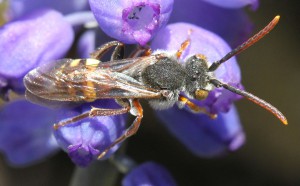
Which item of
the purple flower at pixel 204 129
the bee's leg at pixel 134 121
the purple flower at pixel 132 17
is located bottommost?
the purple flower at pixel 204 129

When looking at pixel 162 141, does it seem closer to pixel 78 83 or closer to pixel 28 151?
pixel 28 151

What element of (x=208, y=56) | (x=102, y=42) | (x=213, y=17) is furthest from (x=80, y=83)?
(x=213, y=17)

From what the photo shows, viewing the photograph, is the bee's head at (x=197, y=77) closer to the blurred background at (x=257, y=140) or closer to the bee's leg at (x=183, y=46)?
the bee's leg at (x=183, y=46)


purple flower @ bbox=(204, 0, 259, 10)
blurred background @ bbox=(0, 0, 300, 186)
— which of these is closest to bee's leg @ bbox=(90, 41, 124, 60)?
purple flower @ bbox=(204, 0, 259, 10)

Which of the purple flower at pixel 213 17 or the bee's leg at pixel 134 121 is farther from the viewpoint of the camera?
the purple flower at pixel 213 17

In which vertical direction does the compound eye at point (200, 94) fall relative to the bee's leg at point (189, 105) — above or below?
above

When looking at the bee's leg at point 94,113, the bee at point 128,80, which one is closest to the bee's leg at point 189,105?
the bee at point 128,80
